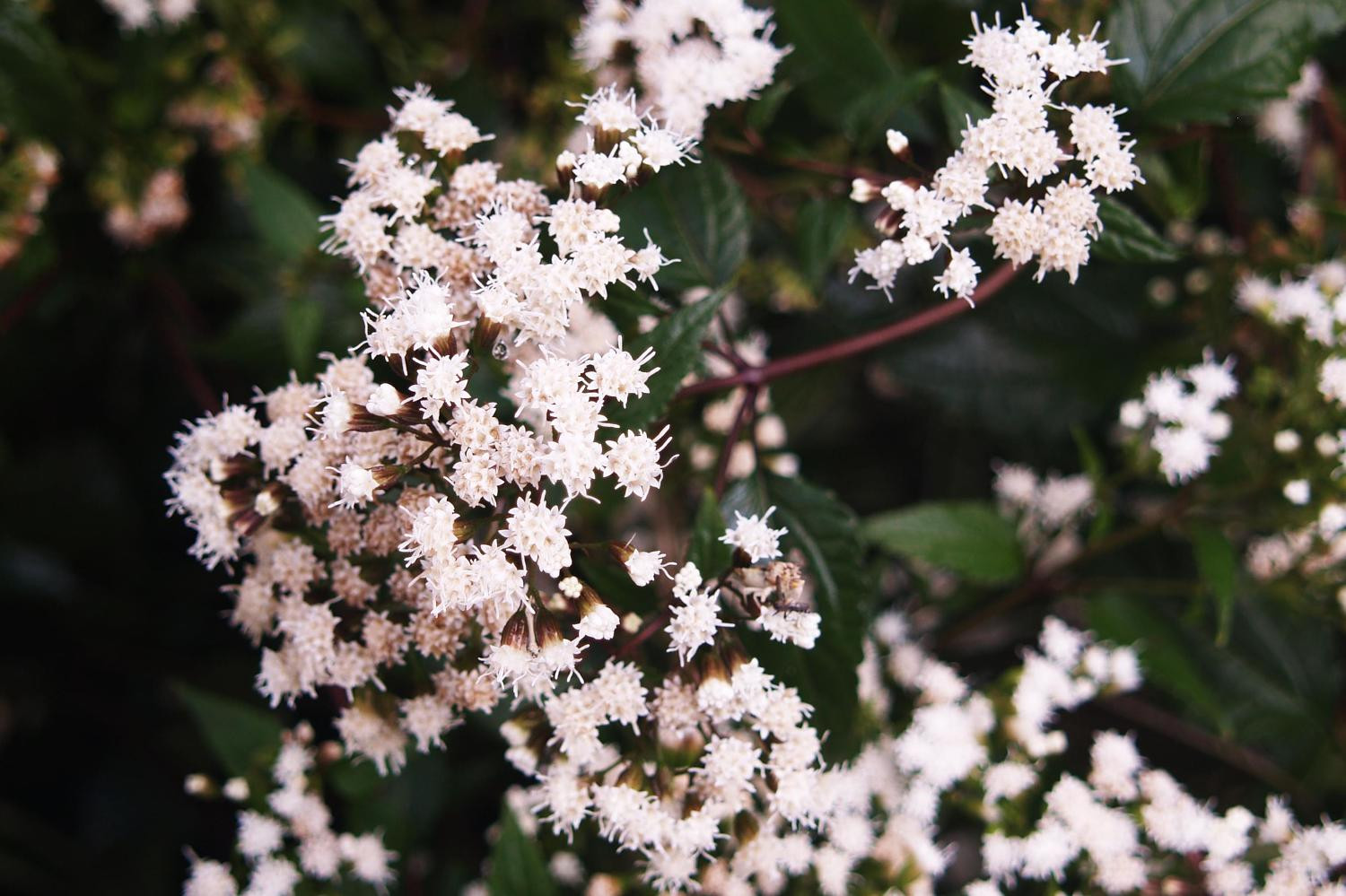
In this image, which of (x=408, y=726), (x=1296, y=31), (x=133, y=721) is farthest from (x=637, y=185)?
(x=133, y=721)

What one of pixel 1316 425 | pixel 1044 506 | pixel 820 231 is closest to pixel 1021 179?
pixel 820 231

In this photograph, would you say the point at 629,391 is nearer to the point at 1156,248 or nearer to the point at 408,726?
the point at 408,726

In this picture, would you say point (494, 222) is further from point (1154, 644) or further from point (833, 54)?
point (1154, 644)

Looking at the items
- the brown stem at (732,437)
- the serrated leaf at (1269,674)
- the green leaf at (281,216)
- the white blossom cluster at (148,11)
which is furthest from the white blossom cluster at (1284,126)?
the white blossom cluster at (148,11)

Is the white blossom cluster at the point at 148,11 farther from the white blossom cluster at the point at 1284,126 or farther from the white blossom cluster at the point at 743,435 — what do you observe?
the white blossom cluster at the point at 1284,126

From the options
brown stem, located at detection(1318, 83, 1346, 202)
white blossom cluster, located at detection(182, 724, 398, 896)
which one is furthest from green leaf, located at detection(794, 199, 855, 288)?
brown stem, located at detection(1318, 83, 1346, 202)
